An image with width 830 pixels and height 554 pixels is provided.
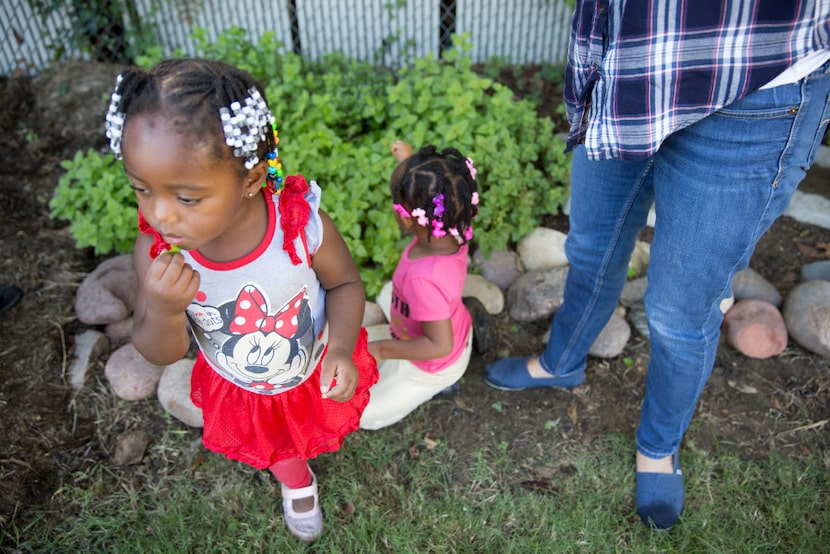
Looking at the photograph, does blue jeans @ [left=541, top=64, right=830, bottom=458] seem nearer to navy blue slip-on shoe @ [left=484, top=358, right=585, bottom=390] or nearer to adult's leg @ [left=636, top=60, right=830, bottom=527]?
adult's leg @ [left=636, top=60, right=830, bottom=527]

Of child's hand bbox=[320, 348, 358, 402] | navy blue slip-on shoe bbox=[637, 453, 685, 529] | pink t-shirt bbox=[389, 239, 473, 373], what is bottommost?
navy blue slip-on shoe bbox=[637, 453, 685, 529]

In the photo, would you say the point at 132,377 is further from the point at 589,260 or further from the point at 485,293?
the point at 589,260

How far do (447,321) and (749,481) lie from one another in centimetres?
132

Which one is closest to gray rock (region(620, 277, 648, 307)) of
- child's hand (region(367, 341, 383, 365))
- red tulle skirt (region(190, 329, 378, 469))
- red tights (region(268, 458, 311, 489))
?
child's hand (region(367, 341, 383, 365))

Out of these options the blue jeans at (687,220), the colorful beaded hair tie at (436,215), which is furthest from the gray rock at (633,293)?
the colorful beaded hair tie at (436,215)

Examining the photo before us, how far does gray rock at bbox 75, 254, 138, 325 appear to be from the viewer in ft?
9.52

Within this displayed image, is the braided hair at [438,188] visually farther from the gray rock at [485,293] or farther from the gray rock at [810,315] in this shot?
the gray rock at [810,315]

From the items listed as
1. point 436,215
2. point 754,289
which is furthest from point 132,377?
point 754,289

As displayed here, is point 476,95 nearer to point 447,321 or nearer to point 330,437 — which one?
point 447,321

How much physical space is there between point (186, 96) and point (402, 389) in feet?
5.06

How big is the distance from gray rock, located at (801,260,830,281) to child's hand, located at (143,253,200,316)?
2.99m

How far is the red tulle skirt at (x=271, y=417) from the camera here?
6.38 ft

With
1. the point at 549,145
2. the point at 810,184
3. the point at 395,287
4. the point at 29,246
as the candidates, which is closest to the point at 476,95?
the point at 549,145

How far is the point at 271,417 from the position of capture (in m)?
1.98
